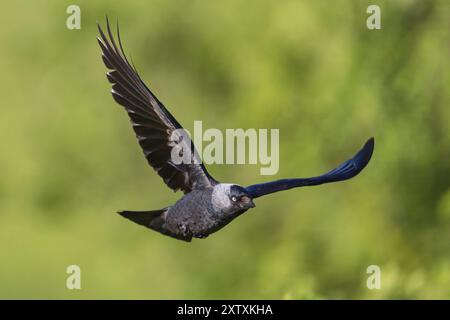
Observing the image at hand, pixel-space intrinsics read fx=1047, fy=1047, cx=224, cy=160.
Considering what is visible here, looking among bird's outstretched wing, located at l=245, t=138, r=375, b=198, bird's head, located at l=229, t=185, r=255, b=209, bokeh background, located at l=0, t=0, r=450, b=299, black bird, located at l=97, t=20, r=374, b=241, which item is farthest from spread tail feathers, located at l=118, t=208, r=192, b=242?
bokeh background, located at l=0, t=0, r=450, b=299

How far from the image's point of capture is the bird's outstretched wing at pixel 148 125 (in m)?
7.31

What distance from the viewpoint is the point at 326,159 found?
11648 millimetres

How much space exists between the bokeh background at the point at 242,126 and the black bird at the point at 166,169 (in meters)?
2.76

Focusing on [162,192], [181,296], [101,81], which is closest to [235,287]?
[181,296]

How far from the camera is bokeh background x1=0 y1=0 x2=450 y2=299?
11242 mm

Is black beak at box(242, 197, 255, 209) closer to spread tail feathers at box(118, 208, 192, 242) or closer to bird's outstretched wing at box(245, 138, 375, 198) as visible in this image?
bird's outstretched wing at box(245, 138, 375, 198)

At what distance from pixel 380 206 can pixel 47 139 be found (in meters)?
4.71

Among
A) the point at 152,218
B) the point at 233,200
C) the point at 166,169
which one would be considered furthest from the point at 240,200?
the point at 152,218

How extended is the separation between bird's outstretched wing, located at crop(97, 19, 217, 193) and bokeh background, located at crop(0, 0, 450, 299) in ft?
9.28

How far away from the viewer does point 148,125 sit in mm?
7410

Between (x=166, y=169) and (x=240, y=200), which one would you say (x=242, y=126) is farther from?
(x=240, y=200)
